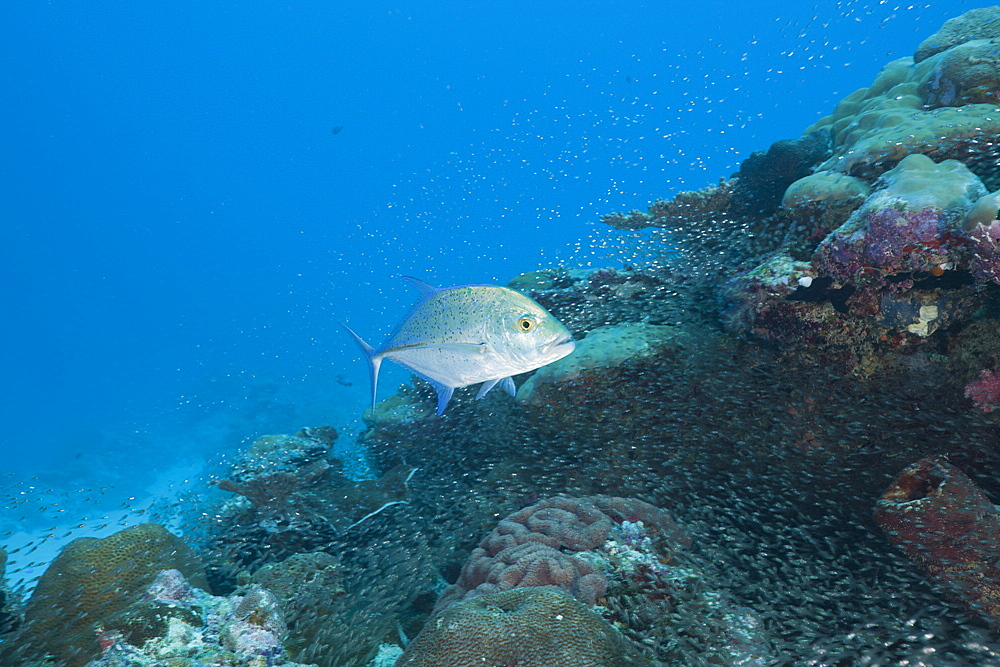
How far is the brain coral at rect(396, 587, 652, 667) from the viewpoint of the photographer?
7.18ft

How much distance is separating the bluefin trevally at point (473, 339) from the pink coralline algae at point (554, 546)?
1344mm

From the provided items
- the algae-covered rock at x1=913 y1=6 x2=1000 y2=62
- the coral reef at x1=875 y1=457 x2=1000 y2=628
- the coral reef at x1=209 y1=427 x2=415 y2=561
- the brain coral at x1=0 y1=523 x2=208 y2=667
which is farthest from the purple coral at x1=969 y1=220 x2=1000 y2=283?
the brain coral at x1=0 y1=523 x2=208 y2=667

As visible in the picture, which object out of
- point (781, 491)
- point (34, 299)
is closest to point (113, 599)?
point (781, 491)

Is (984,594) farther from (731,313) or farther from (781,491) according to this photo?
(731,313)

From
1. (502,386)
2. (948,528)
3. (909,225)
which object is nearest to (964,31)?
(909,225)

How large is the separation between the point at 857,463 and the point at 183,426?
114ft

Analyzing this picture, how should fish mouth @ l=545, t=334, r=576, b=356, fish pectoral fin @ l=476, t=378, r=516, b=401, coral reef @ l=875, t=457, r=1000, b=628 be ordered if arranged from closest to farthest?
fish mouth @ l=545, t=334, r=576, b=356
coral reef @ l=875, t=457, r=1000, b=628
fish pectoral fin @ l=476, t=378, r=516, b=401

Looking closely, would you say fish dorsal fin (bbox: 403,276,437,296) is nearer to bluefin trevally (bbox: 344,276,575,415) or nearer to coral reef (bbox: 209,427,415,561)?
bluefin trevally (bbox: 344,276,575,415)

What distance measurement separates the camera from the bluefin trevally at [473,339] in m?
2.67

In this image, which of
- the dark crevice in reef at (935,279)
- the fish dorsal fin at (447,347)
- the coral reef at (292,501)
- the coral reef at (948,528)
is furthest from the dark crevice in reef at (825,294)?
the coral reef at (292,501)

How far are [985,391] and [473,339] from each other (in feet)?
14.3

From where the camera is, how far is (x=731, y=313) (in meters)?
5.08

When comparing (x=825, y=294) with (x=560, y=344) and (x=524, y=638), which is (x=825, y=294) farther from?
(x=524, y=638)

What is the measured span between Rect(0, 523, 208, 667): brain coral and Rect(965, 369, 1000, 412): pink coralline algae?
22.8ft
